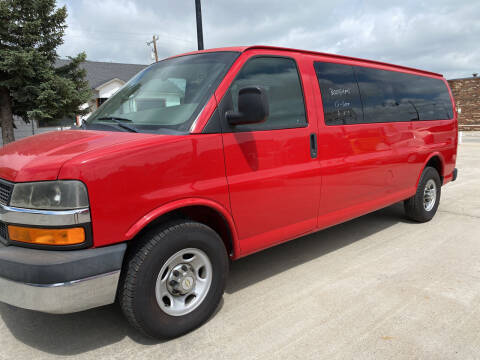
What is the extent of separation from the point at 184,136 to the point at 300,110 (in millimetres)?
1235

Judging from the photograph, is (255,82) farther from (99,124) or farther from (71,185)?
(71,185)

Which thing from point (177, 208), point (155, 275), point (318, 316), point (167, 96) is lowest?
point (318, 316)

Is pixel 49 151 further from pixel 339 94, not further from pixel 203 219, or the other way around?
pixel 339 94

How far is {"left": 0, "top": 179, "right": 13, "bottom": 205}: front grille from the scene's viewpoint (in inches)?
88.0

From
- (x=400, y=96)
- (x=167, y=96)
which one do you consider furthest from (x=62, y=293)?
(x=400, y=96)

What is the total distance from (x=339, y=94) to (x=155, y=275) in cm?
250

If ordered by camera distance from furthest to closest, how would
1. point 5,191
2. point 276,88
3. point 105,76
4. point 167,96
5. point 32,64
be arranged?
point 105,76
point 32,64
point 276,88
point 167,96
point 5,191

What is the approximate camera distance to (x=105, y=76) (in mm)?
26422


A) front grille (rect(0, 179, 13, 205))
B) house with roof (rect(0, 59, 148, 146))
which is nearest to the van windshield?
front grille (rect(0, 179, 13, 205))

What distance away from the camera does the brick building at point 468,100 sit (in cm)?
2911

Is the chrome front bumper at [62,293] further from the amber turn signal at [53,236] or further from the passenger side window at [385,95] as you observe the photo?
the passenger side window at [385,95]

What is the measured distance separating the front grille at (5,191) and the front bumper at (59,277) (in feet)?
0.94

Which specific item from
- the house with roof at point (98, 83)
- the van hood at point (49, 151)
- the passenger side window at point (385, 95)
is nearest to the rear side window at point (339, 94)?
the passenger side window at point (385, 95)

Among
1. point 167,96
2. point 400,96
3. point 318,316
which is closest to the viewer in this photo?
point 318,316
